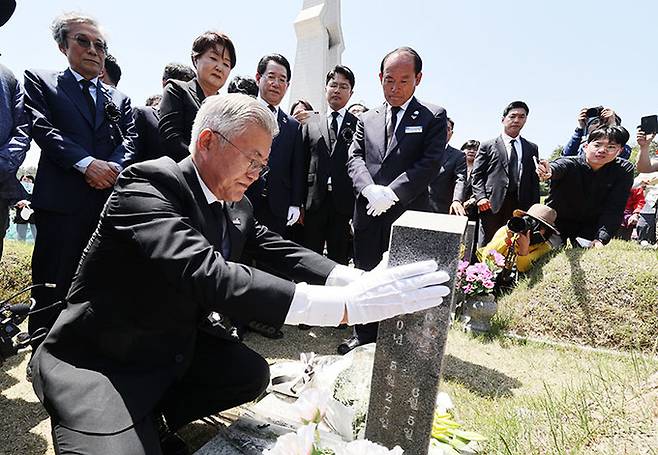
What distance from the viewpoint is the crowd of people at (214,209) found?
1.51m

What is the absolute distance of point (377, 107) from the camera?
3.53m

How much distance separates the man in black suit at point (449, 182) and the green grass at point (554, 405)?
8.12 feet

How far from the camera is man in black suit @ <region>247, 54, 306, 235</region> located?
3795 mm

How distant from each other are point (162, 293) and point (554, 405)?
6.52 ft

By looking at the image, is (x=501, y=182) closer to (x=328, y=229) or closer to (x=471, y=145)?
(x=328, y=229)

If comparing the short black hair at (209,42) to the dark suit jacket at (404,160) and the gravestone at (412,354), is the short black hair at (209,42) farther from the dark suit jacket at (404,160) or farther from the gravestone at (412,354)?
the gravestone at (412,354)

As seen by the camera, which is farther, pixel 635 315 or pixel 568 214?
pixel 568 214

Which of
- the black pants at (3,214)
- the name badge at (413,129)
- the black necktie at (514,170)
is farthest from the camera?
the black necktie at (514,170)

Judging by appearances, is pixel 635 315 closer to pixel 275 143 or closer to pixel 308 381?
pixel 308 381

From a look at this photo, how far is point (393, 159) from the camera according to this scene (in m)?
3.27

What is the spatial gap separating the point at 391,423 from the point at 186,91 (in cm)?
267

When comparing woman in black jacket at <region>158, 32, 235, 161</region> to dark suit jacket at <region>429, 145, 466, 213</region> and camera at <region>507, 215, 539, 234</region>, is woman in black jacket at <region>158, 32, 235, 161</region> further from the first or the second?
dark suit jacket at <region>429, 145, 466, 213</region>

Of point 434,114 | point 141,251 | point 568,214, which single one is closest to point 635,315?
point 568,214

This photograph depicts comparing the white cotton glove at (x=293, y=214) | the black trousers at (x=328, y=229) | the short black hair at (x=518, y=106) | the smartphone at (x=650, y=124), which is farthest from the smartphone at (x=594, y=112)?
the white cotton glove at (x=293, y=214)
